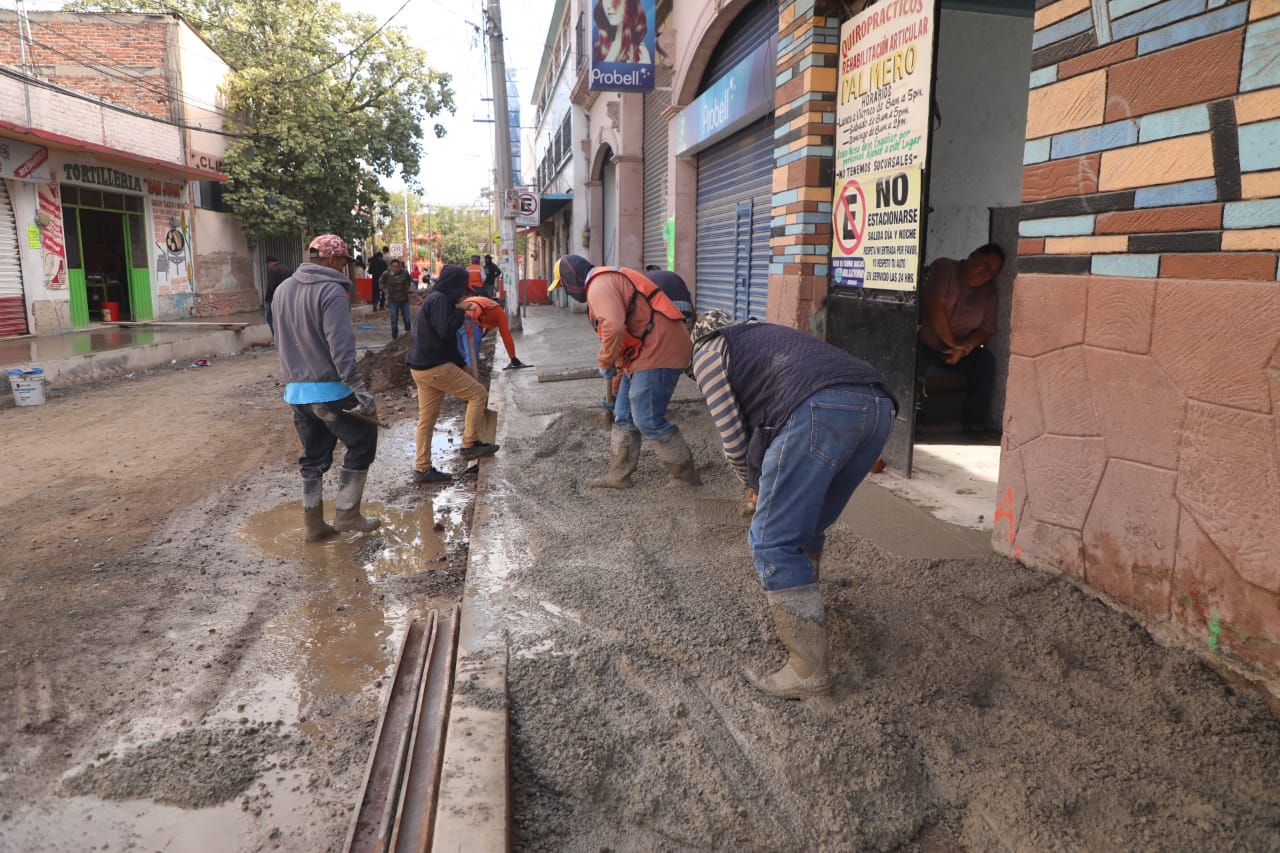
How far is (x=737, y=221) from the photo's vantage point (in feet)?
31.2

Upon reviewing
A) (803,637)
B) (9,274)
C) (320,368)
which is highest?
(9,274)

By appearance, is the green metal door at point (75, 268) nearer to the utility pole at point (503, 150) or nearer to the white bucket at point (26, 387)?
the white bucket at point (26, 387)

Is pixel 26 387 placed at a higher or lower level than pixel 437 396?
lower

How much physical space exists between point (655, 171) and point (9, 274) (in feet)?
36.8

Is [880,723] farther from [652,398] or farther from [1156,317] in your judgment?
[652,398]

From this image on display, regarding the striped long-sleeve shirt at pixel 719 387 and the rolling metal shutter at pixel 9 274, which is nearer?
the striped long-sleeve shirt at pixel 719 387

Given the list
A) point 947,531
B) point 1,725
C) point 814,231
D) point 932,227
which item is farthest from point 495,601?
point 932,227

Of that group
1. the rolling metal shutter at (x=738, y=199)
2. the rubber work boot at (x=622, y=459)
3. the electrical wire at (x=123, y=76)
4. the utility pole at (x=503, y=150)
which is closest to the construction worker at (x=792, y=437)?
the rubber work boot at (x=622, y=459)

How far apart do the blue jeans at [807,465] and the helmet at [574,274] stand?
2.71 m

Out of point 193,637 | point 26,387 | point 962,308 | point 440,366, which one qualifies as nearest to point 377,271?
point 26,387

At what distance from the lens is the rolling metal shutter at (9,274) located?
14578 millimetres

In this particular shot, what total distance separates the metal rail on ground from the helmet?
2.30 m

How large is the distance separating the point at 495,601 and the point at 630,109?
13763mm

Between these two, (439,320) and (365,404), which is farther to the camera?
(439,320)
